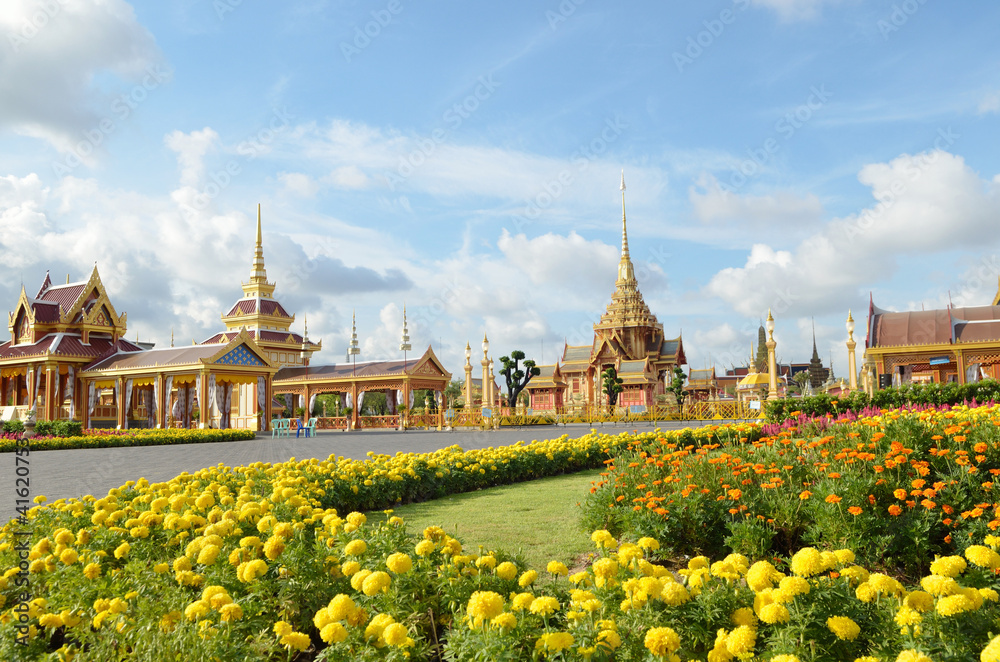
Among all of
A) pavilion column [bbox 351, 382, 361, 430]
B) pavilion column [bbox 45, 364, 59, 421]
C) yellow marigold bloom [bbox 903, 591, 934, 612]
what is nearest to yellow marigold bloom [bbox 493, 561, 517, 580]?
yellow marigold bloom [bbox 903, 591, 934, 612]

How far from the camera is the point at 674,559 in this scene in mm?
5355

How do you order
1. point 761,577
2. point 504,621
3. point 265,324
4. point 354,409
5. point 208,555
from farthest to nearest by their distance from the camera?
point 265,324 < point 354,409 < point 208,555 < point 761,577 < point 504,621

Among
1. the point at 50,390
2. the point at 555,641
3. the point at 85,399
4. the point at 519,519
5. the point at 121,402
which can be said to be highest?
the point at 50,390

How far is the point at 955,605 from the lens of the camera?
2.40 metres

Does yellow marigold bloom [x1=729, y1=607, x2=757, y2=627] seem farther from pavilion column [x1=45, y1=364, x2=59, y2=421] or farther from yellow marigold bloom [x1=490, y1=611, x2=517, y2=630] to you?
pavilion column [x1=45, y1=364, x2=59, y2=421]

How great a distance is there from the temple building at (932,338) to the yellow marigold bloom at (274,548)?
24.9 metres

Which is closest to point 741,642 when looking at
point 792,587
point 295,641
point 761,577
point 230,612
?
point 792,587

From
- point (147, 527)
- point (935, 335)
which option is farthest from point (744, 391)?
point (147, 527)

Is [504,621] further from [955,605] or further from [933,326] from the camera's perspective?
[933,326]

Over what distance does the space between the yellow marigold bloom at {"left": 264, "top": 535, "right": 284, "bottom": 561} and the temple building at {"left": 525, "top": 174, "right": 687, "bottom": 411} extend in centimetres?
4728

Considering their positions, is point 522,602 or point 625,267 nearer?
point 522,602

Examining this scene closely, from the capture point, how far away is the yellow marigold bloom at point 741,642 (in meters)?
2.35

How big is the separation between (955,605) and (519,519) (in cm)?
498

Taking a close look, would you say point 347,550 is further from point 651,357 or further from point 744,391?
point 744,391
